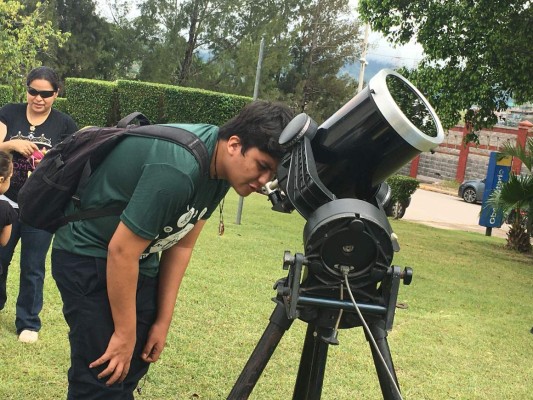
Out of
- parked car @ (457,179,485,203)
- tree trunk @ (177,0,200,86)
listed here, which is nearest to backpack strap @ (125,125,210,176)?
parked car @ (457,179,485,203)

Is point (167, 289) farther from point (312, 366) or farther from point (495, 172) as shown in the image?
point (495, 172)

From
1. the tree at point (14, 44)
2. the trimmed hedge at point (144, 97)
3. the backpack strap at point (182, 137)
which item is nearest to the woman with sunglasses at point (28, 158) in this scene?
the backpack strap at point (182, 137)

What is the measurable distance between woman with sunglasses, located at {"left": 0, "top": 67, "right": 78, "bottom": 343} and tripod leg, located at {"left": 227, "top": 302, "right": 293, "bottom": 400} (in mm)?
2323

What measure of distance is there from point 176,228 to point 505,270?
364 inches

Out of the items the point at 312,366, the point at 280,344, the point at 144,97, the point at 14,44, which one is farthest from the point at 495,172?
the point at 312,366

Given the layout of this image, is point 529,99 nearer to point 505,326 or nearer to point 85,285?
point 505,326

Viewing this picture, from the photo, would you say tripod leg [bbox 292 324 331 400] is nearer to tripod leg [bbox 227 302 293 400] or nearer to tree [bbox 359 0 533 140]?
tripod leg [bbox 227 302 293 400]

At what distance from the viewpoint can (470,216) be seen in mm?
21453

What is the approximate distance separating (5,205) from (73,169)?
6.70 feet

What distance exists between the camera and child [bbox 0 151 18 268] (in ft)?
13.7

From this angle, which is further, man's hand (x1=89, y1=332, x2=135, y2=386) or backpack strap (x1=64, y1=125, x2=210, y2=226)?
man's hand (x1=89, y1=332, x2=135, y2=386)

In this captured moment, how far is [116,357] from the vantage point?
7.78 ft

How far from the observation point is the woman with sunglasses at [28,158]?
14.4 ft

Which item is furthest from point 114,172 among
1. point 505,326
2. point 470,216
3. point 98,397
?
point 470,216
